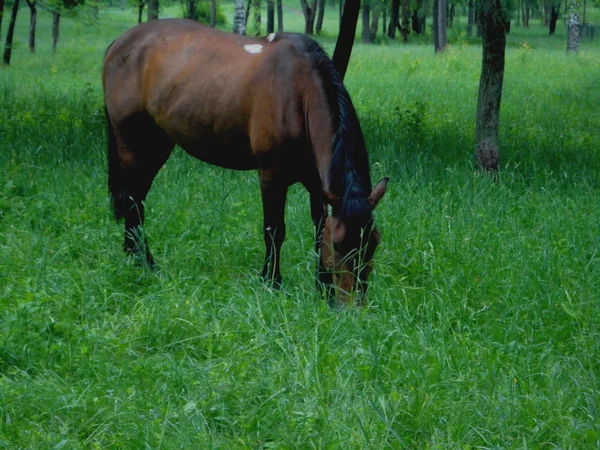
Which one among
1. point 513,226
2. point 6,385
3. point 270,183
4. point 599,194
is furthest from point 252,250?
point 599,194

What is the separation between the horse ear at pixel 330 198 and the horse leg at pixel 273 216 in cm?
96

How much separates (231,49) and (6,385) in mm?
3325

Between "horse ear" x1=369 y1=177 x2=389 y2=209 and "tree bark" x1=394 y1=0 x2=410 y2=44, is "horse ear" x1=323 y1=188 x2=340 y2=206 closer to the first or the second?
"horse ear" x1=369 y1=177 x2=389 y2=209

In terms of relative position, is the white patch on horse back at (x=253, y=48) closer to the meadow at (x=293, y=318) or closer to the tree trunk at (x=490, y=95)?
the meadow at (x=293, y=318)

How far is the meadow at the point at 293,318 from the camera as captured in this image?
421 cm

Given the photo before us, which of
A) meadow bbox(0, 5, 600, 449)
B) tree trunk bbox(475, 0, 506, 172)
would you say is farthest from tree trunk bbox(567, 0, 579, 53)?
meadow bbox(0, 5, 600, 449)

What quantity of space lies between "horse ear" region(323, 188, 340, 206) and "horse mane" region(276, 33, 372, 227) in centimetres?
3

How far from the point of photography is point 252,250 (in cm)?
707

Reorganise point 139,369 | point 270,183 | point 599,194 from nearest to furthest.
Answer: point 139,369
point 270,183
point 599,194

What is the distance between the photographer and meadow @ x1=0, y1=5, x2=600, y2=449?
4207 millimetres

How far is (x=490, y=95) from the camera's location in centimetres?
982

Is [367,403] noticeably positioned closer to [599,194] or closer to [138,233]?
[138,233]

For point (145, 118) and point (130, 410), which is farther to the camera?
point (145, 118)

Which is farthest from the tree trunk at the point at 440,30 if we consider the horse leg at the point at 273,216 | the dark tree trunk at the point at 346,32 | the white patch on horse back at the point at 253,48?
the horse leg at the point at 273,216
